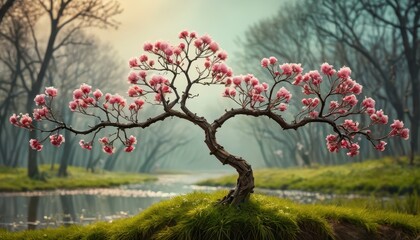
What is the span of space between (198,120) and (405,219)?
4.85 metres

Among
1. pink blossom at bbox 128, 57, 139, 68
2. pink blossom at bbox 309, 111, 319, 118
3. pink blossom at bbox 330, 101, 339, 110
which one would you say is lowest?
pink blossom at bbox 309, 111, 319, 118

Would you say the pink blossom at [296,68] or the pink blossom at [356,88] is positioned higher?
the pink blossom at [296,68]

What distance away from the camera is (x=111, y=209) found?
57.1ft

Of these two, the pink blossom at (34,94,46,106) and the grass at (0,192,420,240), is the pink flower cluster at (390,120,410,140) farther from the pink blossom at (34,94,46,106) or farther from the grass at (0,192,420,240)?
the pink blossom at (34,94,46,106)

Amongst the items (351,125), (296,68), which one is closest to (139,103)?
(296,68)

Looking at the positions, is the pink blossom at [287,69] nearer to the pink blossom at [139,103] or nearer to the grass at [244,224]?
the grass at [244,224]

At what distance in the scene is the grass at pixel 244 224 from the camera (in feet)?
24.4

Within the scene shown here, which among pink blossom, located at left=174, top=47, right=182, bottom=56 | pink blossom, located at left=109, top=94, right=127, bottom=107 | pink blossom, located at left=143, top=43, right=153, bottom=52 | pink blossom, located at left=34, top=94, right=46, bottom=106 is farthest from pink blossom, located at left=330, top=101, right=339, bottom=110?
pink blossom, located at left=34, top=94, right=46, bottom=106

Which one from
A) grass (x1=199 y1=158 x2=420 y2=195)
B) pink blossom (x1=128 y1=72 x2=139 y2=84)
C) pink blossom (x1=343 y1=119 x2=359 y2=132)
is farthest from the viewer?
grass (x1=199 y1=158 x2=420 y2=195)

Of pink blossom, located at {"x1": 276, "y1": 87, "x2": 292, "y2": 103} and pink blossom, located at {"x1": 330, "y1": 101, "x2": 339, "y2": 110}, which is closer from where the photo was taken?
pink blossom, located at {"x1": 276, "y1": 87, "x2": 292, "y2": 103}

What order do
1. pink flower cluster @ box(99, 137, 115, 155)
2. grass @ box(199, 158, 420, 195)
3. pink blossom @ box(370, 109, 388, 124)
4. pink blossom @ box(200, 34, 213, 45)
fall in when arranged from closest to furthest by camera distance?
pink blossom @ box(200, 34, 213, 45) → pink blossom @ box(370, 109, 388, 124) → pink flower cluster @ box(99, 137, 115, 155) → grass @ box(199, 158, 420, 195)

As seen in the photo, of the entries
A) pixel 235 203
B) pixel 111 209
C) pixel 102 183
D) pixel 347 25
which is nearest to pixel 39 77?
pixel 102 183

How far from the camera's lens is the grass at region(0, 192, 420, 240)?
743cm

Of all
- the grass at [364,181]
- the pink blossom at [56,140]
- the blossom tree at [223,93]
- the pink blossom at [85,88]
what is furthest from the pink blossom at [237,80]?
the grass at [364,181]
